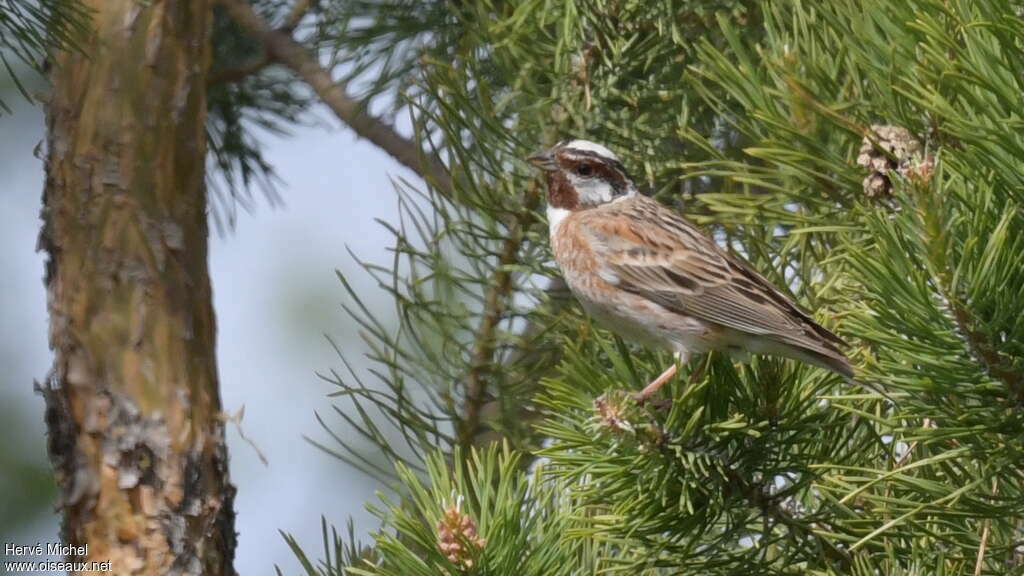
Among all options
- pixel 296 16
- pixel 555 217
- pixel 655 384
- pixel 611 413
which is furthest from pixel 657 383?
pixel 296 16

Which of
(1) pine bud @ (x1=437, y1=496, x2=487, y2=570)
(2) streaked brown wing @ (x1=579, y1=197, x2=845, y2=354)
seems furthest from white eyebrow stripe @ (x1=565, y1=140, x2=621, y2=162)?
(1) pine bud @ (x1=437, y1=496, x2=487, y2=570)

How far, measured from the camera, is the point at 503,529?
240 centimetres

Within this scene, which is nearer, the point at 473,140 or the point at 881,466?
the point at 881,466

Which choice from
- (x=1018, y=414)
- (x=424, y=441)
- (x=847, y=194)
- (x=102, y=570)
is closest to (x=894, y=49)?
(x=847, y=194)

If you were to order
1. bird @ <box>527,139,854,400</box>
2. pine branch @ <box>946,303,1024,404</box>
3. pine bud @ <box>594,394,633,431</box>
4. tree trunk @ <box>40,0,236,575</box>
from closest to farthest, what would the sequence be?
pine branch @ <box>946,303,1024,404</box> → pine bud @ <box>594,394,633,431</box> → tree trunk @ <box>40,0,236,575</box> → bird @ <box>527,139,854,400</box>

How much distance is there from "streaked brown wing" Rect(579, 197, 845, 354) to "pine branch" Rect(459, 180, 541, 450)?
27 centimetres

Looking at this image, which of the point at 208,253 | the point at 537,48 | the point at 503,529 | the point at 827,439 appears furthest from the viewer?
the point at 537,48

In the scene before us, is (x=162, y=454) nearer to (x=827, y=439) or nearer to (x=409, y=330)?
(x=409, y=330)

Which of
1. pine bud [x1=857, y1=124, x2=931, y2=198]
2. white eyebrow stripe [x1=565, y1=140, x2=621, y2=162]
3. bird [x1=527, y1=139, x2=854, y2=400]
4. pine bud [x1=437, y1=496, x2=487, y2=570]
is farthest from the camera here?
white eyebrow stripe [x1=565, y1=140, x2=621, y2=162]

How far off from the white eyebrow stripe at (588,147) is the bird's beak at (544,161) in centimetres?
5

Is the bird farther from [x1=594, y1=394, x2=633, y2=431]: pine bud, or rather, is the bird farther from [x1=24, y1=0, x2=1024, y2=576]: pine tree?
[x1=594, y1=394, x2=633, y2=431]: pine bud

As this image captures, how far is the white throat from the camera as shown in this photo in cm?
376

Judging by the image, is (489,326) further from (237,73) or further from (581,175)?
(237,73)

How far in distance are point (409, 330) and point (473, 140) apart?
22.4 inches
